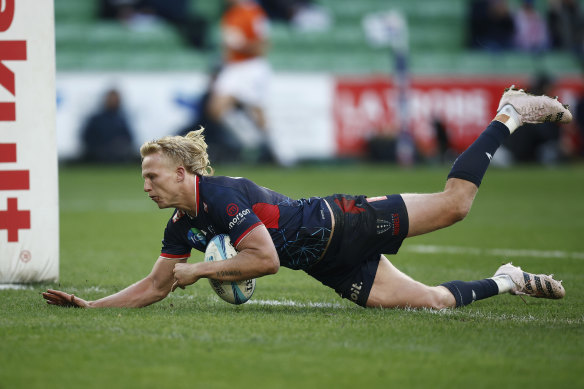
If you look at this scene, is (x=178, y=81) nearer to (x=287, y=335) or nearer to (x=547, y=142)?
(x=547, y=142)

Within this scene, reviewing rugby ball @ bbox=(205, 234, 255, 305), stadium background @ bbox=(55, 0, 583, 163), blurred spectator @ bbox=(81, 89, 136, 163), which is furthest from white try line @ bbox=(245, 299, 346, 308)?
stadium background @ bbox=(55, 0, 583, 163)

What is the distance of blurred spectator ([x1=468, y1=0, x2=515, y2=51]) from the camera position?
23.1 m

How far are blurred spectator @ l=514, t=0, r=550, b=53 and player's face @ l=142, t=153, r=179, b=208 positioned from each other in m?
19.3

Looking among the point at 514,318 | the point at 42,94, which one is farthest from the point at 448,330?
the point at 42,94

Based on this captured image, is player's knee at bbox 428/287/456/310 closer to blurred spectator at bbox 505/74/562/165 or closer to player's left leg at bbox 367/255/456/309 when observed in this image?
player's left leg at bbox 367/255/456/309

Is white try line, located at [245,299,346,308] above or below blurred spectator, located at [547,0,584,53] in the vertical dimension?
below

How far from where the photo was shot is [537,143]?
70.8 feet

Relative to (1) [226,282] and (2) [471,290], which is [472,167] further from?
(1) [226,282]

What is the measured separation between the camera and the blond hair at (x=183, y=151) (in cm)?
536

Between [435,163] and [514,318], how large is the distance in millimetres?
15757

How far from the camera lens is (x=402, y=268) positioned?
314 inches

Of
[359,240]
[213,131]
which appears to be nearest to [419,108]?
[213,131]

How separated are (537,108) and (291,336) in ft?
8.53

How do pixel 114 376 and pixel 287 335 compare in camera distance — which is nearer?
pixel 114 376
